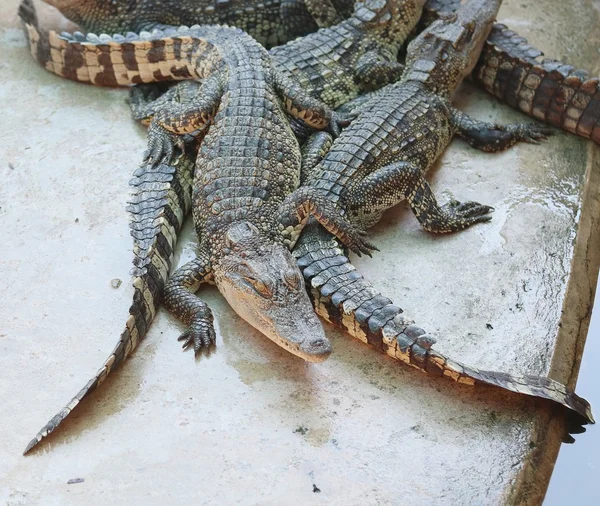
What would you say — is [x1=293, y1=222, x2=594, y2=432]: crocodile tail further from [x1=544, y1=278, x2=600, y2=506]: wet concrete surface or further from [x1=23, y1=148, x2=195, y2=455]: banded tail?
[x1=23, y1=148, x2=195, y2=455]: banded tail

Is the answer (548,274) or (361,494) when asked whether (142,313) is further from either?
(548,274)

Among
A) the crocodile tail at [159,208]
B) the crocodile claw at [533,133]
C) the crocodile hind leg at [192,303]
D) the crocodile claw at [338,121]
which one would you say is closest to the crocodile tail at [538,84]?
the crocodile claw at [533,133]

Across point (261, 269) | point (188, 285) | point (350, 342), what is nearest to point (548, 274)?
point (350, 342)

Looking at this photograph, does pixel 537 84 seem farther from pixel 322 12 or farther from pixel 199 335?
pixel 199 335

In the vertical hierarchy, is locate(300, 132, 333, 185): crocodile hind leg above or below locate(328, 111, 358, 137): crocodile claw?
below

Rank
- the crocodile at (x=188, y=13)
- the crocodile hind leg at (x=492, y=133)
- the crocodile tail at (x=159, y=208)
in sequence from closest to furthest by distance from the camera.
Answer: the crocodile tail at (x=159, y=208) < the crocodile hind leg at (x=492, y=133) < the crocodile at (x=188, y=13)

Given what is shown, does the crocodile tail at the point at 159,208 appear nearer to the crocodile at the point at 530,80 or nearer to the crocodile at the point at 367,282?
the crocodile at the point at 367,282

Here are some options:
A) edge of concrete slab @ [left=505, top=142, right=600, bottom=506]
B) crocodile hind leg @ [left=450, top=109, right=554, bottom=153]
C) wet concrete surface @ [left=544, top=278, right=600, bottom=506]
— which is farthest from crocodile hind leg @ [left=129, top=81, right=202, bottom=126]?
wet concrete surface @ [left=544, top=278, right=600, bottom=506]

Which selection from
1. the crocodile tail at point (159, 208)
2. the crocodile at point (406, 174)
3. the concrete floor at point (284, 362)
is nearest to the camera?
the concrete floor at point (284, 362)
